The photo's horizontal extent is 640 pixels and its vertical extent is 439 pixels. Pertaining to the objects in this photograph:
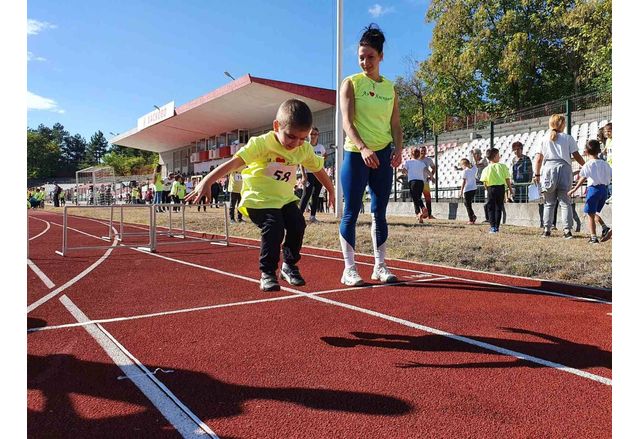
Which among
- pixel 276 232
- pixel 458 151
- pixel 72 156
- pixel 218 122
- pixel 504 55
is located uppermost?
pixel 72 156

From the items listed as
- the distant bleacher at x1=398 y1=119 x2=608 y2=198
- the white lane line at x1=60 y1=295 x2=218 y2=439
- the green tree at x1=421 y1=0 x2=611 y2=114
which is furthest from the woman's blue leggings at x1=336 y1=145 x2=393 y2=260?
the green tree at x1=421 y1=0 x2=611 y2=114

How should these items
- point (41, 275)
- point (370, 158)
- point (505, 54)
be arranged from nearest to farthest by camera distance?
point (370, 158)
point (41, 275)
point (505, 54)

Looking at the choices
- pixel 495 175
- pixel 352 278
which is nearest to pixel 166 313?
pixel 352 278

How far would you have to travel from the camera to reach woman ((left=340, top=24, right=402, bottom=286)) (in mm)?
4156

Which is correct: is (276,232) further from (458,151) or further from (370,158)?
(458,151)

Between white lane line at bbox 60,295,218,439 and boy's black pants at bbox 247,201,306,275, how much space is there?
120 centimetres

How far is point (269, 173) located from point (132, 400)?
1981 millimetres

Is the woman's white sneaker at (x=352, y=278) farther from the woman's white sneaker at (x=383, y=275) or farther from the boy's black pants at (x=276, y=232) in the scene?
the boy's black pants at (x=276, y=232)

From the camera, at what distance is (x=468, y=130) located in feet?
61.1

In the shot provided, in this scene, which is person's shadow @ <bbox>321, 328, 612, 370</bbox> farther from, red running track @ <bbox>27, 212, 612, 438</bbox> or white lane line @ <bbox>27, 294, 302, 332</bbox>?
white lane line @ <bbox>27, 294, 302, 332</bbox>

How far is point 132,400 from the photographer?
2.14 metres

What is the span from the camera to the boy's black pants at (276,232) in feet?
11.7

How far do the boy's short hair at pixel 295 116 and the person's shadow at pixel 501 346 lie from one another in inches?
59.1
